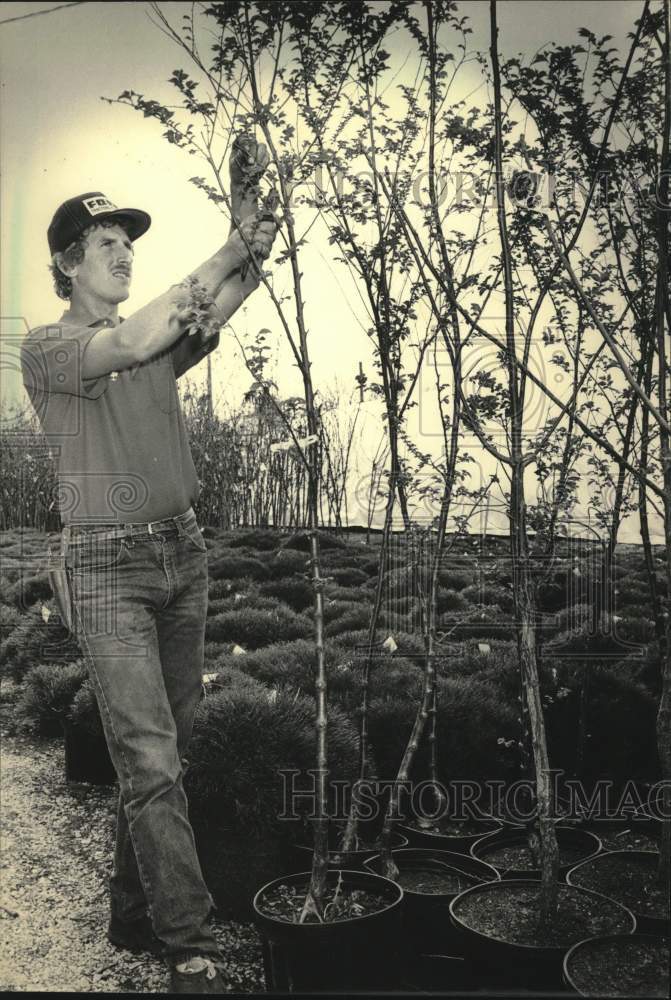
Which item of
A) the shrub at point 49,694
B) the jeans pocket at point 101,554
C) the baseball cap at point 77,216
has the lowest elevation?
the shrub at point 49,694

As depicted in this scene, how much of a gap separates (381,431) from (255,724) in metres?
0.94

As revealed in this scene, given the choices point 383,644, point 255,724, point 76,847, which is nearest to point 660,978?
point 255,724

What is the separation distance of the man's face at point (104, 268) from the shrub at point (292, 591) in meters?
1.84

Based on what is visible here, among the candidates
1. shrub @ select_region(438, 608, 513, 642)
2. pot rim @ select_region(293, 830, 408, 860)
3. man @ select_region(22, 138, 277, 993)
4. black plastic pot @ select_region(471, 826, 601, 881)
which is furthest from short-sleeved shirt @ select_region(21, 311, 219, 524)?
shrub @ select_region(438, 608, 513, 642)

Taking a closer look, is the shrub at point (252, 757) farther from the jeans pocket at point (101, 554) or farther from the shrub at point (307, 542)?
the shrub at point (307, 542)

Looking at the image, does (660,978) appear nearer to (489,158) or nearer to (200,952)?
(200,952)

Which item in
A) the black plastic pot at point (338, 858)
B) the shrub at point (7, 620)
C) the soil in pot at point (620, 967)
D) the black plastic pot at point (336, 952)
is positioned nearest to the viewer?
the soil in pot at point (620, 967)

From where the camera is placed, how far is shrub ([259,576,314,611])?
12.6 ft

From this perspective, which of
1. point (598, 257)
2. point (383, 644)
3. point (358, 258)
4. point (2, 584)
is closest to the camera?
point (358, 258)

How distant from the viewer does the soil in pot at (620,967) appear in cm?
177

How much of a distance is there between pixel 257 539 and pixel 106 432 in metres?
1.74

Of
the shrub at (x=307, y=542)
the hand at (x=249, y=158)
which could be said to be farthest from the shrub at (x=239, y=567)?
the hand at (x=249, y=158)

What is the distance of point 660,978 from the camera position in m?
1.82

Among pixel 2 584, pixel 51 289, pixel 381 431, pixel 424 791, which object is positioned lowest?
pixel 424 791
